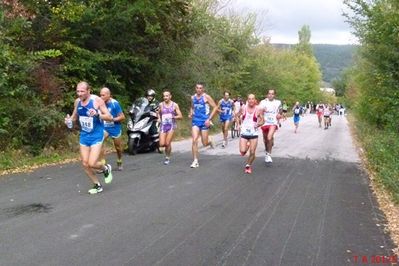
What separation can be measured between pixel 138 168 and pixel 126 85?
32.1ft

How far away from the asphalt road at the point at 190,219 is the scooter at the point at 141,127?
8.61 ft

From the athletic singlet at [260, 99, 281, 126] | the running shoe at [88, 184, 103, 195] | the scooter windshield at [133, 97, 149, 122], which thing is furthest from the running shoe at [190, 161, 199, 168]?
the running shoe at [88, 184, 103, 195]

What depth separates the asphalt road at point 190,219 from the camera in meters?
5.58

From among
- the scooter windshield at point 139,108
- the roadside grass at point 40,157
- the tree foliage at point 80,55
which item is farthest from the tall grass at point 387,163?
the tree foliage at point 80,55

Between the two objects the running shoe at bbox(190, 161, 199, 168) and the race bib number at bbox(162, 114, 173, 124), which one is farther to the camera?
the race bib number at bbox(162, 114, 173, 124)

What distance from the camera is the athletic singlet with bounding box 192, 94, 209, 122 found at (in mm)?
12570

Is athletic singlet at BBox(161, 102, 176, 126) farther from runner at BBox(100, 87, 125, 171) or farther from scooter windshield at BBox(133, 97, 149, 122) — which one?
scooter windshield at BBox(133, 97, 149, 122)

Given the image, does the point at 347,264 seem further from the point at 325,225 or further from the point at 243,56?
the point at 243,56

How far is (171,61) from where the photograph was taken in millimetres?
23312

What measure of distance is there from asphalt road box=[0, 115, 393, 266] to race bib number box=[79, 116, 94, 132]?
112 centimetres

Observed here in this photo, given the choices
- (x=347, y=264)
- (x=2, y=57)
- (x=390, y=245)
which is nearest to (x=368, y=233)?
(x=390, y=245)

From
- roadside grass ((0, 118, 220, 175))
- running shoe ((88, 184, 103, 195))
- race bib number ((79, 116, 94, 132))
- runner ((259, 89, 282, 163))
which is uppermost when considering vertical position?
race bib number ((79, 116, 94, 132))

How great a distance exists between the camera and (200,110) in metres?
12.6

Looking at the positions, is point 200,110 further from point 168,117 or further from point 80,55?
point 80,55
